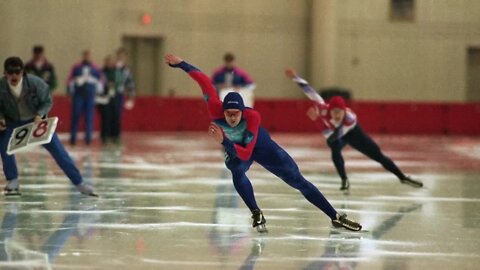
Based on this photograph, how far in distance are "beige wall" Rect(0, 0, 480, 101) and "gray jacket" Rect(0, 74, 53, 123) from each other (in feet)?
65.9

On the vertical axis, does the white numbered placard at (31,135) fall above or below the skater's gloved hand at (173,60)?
below

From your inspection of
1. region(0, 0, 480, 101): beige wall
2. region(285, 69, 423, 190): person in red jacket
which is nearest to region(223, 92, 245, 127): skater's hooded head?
region(285, 69, 423, 190): person in red jacket

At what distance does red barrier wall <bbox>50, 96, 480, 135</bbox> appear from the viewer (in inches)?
1294

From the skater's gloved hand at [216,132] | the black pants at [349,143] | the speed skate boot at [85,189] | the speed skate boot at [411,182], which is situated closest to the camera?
the skater's gloved hand at [216,132]

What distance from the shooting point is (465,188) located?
1694 centimetres

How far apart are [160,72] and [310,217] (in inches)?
943

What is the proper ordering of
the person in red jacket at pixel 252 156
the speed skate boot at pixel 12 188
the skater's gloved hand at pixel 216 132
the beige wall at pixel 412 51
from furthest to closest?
the beige wall at pixel 412 51
the speed skate boot at pixel 12 188
the person in red jacket at pixel 252 156
the skater's gloved hand at pixel 216 132

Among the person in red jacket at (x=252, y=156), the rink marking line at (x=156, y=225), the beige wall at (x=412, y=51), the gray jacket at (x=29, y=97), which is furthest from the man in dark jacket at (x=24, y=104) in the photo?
the beige wall at (x=412, y=51)

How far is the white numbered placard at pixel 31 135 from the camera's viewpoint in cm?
1371

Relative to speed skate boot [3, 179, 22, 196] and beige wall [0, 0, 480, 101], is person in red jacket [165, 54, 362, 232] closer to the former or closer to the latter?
speed skate boot [3, 179, 22, 196]

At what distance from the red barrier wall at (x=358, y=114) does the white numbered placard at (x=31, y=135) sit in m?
18.5

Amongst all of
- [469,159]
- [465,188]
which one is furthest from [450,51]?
[465,188]

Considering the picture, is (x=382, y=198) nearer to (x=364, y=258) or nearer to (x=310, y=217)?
(x=310, y=217)

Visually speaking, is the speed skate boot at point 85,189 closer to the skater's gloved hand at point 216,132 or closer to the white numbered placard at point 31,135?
the white numbered placard at point 31,135
